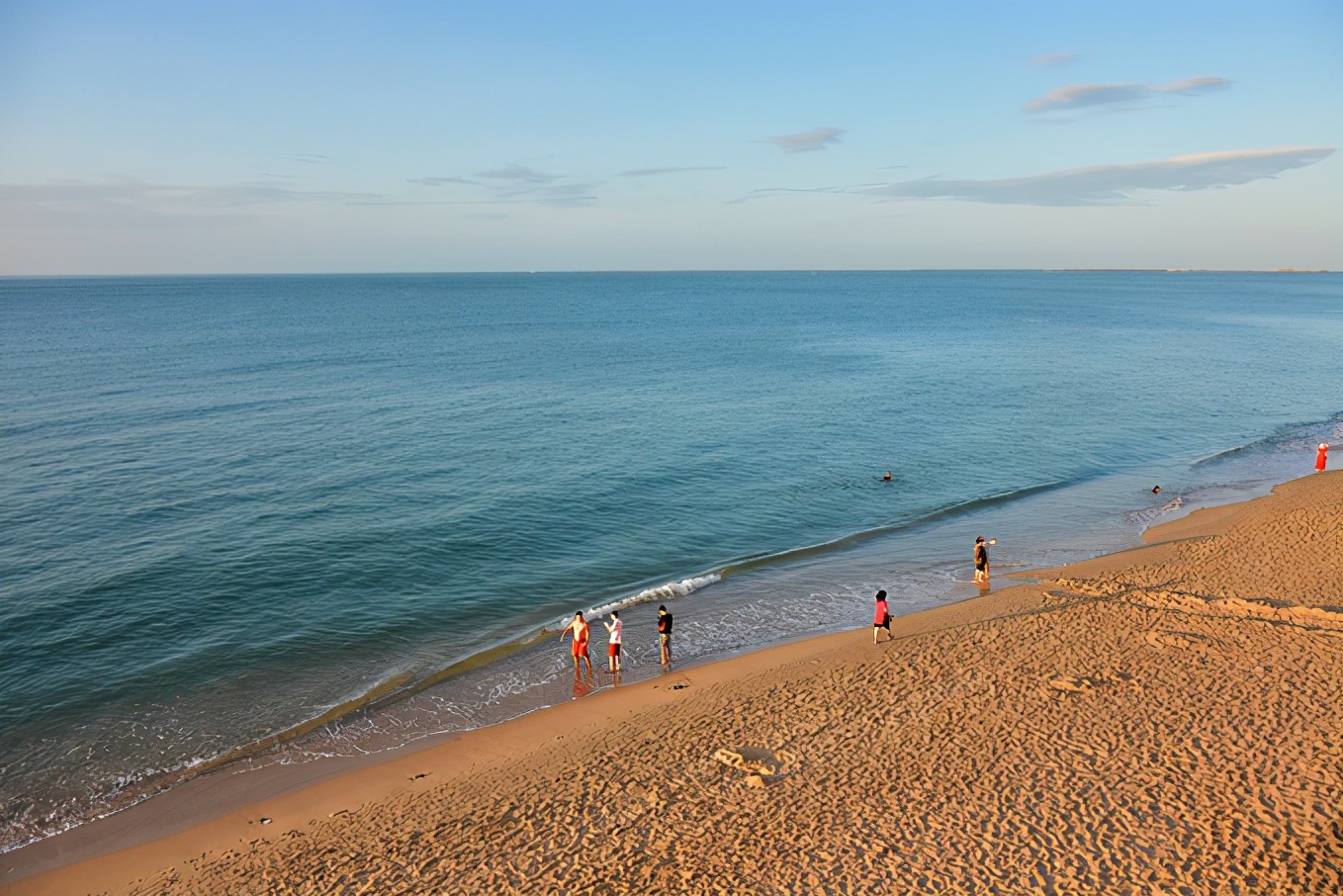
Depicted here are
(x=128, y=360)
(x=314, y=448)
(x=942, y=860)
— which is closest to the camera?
(x=942, y=860)

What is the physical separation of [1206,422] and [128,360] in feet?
249

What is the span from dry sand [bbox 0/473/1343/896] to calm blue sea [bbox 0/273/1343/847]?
7.99 feet

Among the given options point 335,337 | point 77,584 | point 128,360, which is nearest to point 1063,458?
point 77,584

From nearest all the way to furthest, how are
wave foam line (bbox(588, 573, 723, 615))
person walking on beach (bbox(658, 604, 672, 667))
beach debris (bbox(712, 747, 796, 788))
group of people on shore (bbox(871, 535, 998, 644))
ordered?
beach debris (bbox(712, 747, 796, 788))
group of people on shore (bbox(871, 535, 998, 644))
person walking on beach (bbox(658, 604, 672, 667))
wave foam line (bbox(588, 573, 723, 615))

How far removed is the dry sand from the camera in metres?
11.2

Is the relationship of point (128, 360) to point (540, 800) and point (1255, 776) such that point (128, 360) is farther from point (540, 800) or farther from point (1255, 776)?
point (1255, 776)

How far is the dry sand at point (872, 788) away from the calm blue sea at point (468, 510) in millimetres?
2436

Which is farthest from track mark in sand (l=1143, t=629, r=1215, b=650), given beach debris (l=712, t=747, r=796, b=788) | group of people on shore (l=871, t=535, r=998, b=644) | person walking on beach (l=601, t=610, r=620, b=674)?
person walking on beach (l=601, t=610, r=620, b=674)

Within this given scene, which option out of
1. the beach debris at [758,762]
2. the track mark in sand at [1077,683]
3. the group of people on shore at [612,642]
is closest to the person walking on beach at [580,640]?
the group of people on shore at [612,642]

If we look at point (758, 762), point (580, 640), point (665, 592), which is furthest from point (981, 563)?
point (758, 762)

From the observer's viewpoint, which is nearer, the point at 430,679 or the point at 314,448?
the point at 430,679

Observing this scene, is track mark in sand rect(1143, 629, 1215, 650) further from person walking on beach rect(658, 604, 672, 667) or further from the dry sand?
person walking on beach rect(658, 604, 672, 667)

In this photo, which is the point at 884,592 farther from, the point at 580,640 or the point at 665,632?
the point at 580,640

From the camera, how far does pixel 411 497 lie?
104ft
